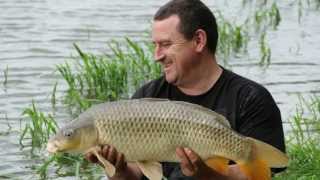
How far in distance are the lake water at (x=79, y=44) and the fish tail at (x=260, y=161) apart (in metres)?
3.71

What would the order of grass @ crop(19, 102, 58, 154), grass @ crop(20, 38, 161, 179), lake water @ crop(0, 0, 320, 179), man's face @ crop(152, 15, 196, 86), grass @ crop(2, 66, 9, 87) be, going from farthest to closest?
1. grass @ crop(2, 66, 9, 87)
2. lake water @ crop(0, 0, 320, 179)
3. grass @ crop(20, 38, 161, 179)
4. grass @ crop(19, 102, 58, 154)
5. man's face @ crop(152, 15, 196, 86)

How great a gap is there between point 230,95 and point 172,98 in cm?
30

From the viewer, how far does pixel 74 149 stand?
4.80 metres

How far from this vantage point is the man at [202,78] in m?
5.20

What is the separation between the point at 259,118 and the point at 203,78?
0.34 m

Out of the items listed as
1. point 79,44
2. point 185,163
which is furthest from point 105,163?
point 79,44

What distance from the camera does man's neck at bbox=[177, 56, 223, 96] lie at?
525cm

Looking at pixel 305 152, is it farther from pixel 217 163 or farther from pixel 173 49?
pixel 217 163

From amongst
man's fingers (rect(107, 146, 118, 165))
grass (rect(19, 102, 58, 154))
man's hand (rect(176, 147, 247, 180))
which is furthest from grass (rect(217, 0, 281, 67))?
man's fingers (rect(107, 146, 118, 165))

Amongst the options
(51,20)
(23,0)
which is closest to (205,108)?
(51,20)

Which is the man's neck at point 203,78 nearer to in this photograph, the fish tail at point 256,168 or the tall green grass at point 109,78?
the fish tail at point 256,168

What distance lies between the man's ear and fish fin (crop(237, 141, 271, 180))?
609 mm

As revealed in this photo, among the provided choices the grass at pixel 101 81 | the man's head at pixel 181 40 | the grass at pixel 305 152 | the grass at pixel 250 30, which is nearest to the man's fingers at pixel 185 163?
the man's head at pixel 181 40

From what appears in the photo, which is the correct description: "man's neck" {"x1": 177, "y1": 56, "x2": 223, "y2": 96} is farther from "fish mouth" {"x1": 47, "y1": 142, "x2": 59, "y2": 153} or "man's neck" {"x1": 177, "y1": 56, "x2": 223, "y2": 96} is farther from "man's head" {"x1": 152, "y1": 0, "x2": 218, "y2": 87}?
"fish mouth" {"x1": 47, "y1": 142, "x2": 59, "y2": 153}
